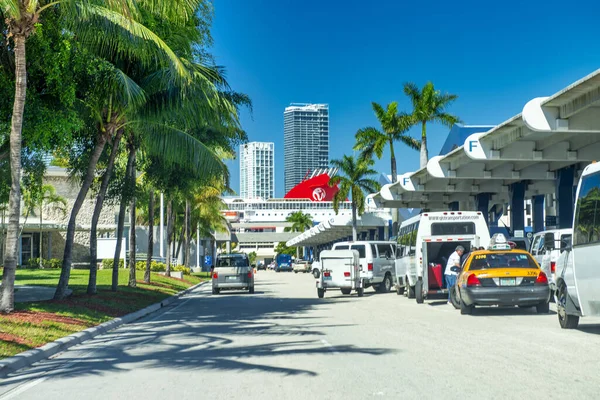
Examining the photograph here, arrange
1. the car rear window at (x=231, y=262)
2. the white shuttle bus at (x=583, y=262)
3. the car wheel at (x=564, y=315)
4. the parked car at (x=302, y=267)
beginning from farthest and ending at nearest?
the parked car at (x=302, y=267) < the car rear window at (x=231, y=262) < the car wheel at (x=564, y=315) < the white shuttle bus at (x=583, y=262)

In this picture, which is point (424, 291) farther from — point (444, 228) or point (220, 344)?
point (220, 344)

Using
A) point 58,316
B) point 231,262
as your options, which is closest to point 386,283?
point 231,262

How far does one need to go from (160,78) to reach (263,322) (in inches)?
285

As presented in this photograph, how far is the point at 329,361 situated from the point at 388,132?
4821 cm

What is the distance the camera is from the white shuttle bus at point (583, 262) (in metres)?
12.8

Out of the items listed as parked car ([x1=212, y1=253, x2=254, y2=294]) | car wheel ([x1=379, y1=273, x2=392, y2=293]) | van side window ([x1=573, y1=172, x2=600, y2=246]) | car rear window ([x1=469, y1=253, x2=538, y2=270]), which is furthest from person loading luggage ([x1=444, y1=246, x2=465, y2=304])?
parked car ([x1=212, y1=253, x2=254, y2=294])

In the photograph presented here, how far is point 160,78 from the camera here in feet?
68.0

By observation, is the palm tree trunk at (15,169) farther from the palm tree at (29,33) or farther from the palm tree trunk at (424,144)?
the palm tree trunk at (424,144)

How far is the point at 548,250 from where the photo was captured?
2052cm

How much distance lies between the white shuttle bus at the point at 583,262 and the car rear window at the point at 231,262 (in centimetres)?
2096

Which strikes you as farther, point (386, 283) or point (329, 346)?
point (386, 283)

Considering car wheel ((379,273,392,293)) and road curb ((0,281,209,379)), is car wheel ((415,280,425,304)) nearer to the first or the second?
road curb ((0,281,209,379))

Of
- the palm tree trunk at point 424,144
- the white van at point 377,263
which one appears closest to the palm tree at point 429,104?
the palm tree trunk at point 424,144

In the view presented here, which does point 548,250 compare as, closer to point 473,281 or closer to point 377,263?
point 473,281
